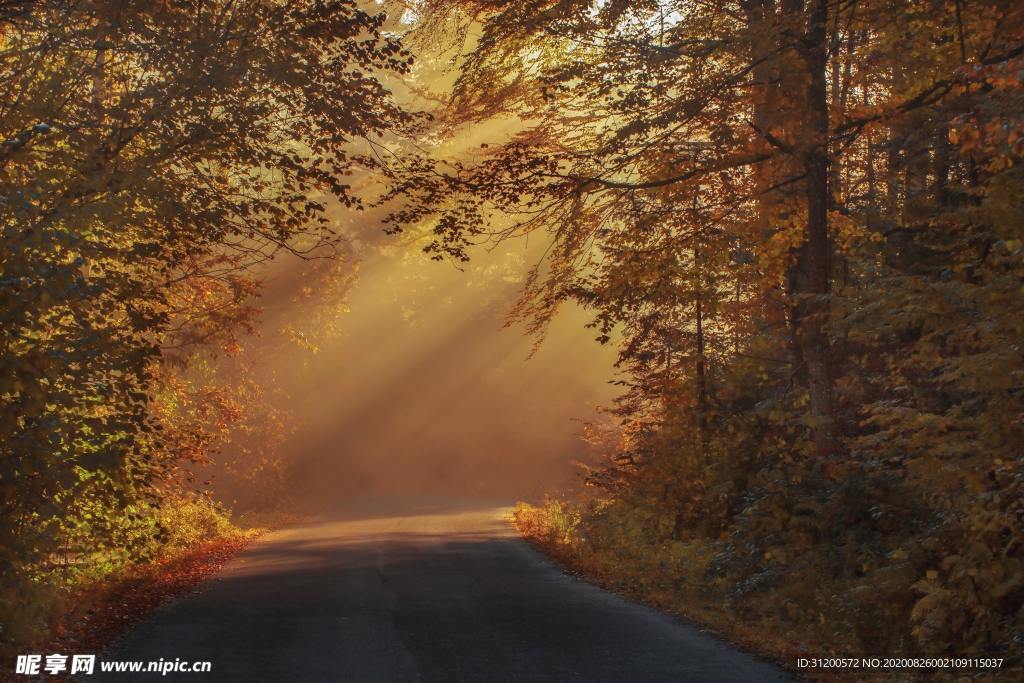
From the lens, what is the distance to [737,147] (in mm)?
14469

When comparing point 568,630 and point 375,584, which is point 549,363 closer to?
point 375,584

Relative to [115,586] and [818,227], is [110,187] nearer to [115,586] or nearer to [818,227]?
[115,586]

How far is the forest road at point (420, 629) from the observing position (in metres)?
8.73

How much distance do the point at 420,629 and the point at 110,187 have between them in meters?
5.96

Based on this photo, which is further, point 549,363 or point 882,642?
point 549,363

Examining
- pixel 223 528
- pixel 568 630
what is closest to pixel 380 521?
pixel 223 528

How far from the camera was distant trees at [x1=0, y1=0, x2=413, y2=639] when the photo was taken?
8203mm

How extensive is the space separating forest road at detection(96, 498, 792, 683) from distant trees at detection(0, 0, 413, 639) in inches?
73.0

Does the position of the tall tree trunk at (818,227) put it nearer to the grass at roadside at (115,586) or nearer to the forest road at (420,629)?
the forest road at (420,629)

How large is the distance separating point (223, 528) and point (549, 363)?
35186mm

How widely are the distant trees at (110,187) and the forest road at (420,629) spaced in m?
1.85

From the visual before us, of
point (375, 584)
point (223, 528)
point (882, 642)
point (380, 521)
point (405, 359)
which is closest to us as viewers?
point (882, 642)

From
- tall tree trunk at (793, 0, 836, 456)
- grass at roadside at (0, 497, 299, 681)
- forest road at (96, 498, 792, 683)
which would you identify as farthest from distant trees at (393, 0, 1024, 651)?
grass at roadside at (0, 497, 299, 681)

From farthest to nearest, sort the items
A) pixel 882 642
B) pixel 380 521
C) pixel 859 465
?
pixel 380 521 < pixel 859 465 < pixel 882 642
